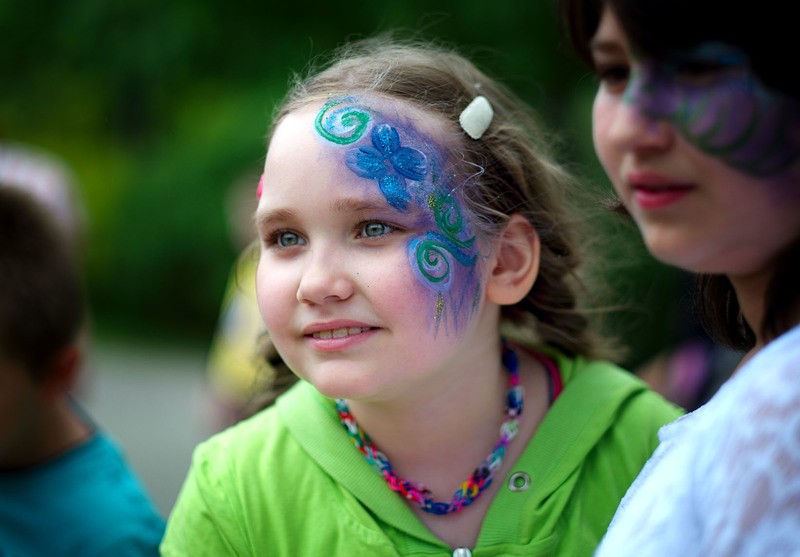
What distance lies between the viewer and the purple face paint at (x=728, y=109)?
1.48m

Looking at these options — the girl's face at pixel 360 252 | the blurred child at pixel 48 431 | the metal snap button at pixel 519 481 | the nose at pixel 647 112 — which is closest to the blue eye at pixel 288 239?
the girl's face at pixel 360 252

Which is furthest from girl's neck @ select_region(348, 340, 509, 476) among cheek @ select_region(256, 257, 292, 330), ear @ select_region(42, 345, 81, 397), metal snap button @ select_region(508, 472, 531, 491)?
ear @ select_region(42, 345, 81, 397)

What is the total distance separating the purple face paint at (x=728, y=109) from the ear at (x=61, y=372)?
2141mm

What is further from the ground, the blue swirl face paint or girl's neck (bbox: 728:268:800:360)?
the blue swirl face paint

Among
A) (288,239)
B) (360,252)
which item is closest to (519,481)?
(360,252)

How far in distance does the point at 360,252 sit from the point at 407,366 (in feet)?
0.89

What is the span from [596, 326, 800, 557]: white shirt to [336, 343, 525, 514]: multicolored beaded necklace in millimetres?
788

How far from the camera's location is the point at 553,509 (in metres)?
2.24

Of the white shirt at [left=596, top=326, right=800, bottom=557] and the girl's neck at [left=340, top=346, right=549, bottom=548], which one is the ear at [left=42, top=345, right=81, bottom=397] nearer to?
the girl's neck at [left=340, top=346, right=549, bottom=548]

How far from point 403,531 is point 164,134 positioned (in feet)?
34.3

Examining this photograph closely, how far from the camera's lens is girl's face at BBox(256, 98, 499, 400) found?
2135 mm

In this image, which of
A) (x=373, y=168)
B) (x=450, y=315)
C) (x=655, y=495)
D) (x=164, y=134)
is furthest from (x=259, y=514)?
(x=164, y=134)

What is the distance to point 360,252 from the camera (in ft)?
7.05

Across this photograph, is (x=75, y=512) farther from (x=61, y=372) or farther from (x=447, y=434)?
(x=447, y=434)
